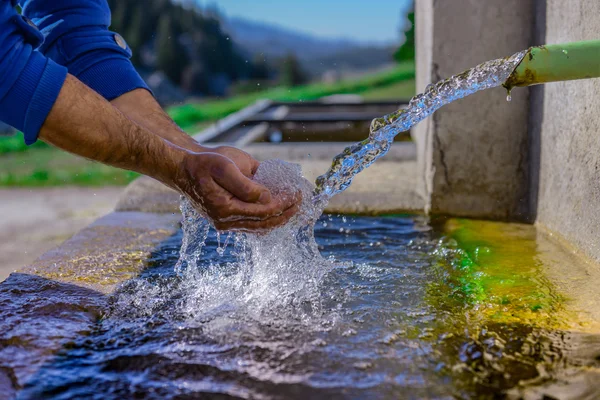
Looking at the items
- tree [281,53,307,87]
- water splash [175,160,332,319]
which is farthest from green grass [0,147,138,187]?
tree [281,53,307,87]

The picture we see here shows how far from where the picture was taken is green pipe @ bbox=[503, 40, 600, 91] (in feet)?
6.35

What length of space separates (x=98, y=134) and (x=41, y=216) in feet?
13.5

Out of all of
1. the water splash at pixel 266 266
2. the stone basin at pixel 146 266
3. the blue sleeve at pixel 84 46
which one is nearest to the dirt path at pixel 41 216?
the stone basin at pixel 146 266

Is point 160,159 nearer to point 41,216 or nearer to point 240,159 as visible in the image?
point 240,159

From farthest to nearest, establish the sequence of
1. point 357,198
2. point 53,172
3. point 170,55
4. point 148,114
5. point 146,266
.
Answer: point 170,55, point 53,172, point 357,198, point 148,114, point 146,266

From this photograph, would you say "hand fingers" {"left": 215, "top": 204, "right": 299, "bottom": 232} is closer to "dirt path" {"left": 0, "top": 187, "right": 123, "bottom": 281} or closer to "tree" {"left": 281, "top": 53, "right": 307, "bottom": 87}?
"dirt path" {"left": 0, "top": 187, "right": 123, "bottom": 281}

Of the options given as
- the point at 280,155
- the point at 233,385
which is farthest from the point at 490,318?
the point at 280,155

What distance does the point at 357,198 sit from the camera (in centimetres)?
337

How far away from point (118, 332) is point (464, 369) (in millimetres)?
947

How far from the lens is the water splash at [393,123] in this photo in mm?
2365

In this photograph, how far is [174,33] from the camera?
36.0 m

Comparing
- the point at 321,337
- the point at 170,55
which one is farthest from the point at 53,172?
the point at 170,55

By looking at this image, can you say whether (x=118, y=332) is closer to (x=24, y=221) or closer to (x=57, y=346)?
(x=57, y=346)

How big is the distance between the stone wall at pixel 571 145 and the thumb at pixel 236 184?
124 cm
